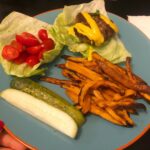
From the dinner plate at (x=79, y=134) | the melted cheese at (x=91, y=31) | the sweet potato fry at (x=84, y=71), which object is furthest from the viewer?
the melted cheese at (x=91, y=31)

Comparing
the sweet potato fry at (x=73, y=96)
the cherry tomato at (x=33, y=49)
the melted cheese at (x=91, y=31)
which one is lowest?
the sweet potato fry at (x=73, y=96)

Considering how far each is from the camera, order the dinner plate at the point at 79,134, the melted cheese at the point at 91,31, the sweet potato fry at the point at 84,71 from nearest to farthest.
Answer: the dinner plate at the point at 79,134
the sweet potato fry at the point at 84,71
the melted cheese at the point at 91,31

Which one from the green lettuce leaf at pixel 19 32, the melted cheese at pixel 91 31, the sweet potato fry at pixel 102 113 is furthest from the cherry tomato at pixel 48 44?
the sweet potato fry at pixel 102 113

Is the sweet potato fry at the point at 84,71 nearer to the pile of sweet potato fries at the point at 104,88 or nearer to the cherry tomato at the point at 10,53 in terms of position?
the pile of sweet potato fries at the point at 104,88

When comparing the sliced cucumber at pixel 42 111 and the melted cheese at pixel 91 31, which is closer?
the sliced cucumber at pixel 42 111

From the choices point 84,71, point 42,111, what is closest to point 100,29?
point 84,71

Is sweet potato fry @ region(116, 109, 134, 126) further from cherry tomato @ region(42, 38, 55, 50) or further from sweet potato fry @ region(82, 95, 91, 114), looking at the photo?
cherry tomato @ region(42, 38, 55, 50)

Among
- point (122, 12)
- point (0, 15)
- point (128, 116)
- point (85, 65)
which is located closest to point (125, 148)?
point (128, 116)
